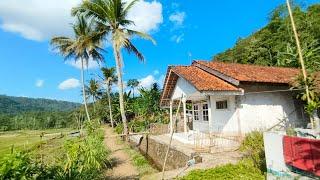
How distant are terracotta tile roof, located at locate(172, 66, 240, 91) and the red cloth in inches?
254

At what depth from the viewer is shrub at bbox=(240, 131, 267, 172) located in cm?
997

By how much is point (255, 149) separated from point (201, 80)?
513 centimetres

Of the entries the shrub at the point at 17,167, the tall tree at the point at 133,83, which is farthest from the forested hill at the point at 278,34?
the shrub at the point at 17,167

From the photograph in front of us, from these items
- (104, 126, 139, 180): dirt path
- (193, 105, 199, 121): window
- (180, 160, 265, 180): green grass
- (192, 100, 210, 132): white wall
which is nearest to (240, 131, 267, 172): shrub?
(180, 160, 265, 180): green grass

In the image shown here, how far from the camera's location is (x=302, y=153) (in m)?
7.41

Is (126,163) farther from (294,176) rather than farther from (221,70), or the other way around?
(294,176)

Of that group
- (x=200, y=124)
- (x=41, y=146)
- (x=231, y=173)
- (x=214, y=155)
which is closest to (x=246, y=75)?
(x=200, y=124)

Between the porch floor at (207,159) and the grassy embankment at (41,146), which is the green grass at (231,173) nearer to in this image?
the porch floor at (207,159)

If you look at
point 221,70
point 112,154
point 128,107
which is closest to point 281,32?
point 128,107

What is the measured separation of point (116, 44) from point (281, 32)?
2421 cm

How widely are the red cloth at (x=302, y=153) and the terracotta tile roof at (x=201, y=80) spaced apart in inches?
254

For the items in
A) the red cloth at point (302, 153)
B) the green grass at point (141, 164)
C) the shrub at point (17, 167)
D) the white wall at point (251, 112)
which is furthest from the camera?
the white wall at point (251, 112)

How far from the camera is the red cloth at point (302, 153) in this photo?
7074 millimetres

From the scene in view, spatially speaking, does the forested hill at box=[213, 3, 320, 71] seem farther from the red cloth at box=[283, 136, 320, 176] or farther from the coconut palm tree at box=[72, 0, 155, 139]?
the red cloth at box=[283, 136, 320, 176]
